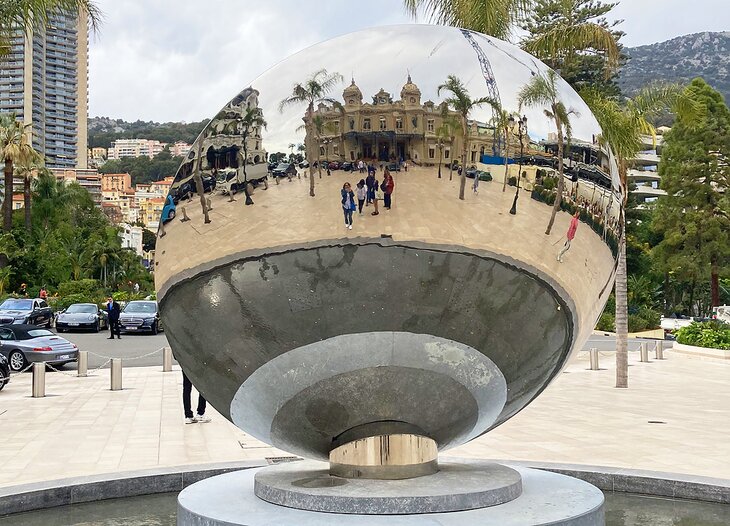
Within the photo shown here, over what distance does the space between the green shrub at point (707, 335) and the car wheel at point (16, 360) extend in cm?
2181

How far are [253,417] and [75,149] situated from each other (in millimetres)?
204393

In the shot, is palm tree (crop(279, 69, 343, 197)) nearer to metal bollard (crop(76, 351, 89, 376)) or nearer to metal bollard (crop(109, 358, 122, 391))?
metal bollard (crop(109, 358, 122, 391))

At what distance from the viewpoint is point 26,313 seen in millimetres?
34656

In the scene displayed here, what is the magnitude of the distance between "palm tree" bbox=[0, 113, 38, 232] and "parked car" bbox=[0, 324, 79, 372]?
3273cm

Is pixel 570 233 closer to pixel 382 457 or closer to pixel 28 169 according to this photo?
pixel 382 457

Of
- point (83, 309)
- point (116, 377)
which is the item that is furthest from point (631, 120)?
point (83, 309)

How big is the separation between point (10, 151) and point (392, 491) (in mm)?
53077

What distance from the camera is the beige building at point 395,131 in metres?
4.38

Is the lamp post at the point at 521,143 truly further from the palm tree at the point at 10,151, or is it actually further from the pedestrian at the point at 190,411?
the palm tree at the point at 10,151

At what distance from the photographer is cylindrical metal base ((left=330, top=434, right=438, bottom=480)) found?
16.6 feet

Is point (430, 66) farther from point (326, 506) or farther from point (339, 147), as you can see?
point (326, 506)

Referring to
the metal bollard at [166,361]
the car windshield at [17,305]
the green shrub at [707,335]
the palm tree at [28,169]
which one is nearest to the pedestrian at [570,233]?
the metal bollard at [166,361]

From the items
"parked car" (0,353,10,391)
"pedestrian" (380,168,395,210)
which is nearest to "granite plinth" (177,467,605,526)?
"pedestrian" (380,168,395,210)

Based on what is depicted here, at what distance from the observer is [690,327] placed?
1242 inches
